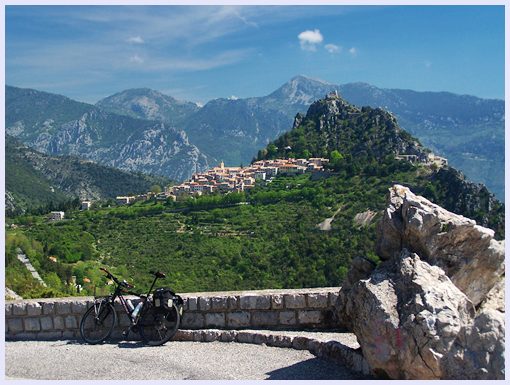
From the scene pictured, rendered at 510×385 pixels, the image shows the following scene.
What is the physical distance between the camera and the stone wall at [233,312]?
813cm

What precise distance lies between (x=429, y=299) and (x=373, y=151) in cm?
9312

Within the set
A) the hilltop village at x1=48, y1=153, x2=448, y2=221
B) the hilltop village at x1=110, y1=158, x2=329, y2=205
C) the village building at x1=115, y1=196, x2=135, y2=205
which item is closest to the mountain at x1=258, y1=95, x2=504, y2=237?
the hilltop village at x1=48, y1=153, x2=448, y2=221

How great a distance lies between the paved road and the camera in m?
6.48

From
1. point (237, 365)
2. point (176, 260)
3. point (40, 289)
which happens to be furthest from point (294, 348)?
point (176, 260)

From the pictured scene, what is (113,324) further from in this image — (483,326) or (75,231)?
(75,231)

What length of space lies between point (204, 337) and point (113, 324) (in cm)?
121

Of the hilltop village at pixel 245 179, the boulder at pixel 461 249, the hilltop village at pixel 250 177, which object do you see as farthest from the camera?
the hilltop village at pixel 245 179

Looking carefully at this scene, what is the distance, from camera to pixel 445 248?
6.24m

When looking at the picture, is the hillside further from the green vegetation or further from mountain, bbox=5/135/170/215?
mountain, bbox=5/135/170/215

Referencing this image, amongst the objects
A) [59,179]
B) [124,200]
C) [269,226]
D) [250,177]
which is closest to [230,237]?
[269,226]

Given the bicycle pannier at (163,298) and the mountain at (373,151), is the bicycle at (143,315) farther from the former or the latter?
the mountain at (373,151)

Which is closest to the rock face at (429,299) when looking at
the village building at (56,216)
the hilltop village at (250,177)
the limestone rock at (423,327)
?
the limestone rock at (423,327)

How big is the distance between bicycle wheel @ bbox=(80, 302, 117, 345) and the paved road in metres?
0.25

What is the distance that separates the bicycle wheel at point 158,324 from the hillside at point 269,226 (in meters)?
31.2
